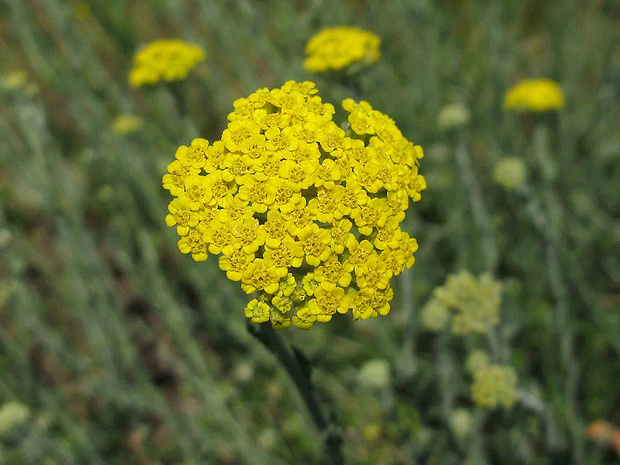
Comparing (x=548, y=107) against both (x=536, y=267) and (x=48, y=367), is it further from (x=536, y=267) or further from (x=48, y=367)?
(x=48, y=367)

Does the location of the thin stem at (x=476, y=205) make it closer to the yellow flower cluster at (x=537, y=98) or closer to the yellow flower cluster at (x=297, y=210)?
the yellow flower cluster at (x=537, y=98)

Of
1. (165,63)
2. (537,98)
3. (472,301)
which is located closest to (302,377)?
(472,301)

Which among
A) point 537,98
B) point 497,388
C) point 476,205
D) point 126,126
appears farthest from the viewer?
point 126,126

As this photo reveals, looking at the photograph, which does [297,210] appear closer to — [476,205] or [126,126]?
[476,205]

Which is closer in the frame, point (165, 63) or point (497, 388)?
point (497, 388)

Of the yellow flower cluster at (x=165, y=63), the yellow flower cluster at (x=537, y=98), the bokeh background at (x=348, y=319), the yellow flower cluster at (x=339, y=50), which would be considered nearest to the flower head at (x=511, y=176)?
the bokeh background at (x=348, y=319)

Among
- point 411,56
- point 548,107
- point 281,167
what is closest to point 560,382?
point 548,107
